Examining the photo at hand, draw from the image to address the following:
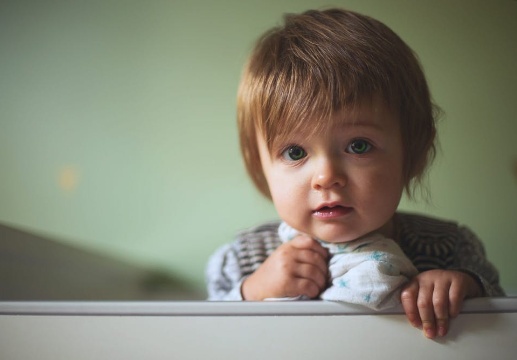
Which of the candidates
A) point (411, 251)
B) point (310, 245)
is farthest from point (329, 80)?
point (411, 251)

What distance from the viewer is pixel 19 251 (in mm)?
644

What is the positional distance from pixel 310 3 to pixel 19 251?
2.01ft

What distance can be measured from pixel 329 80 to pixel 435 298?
0.75ft

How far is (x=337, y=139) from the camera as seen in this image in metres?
0.42

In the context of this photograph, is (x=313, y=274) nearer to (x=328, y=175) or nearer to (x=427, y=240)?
(x=328, y=175)

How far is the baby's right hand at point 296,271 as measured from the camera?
1.48 ft

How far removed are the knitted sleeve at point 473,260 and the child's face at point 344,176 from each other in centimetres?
18

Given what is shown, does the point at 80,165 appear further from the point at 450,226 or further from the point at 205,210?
the point at 450,226

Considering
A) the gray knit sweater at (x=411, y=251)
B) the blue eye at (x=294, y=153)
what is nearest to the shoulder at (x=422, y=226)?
the gray knit sweater at (x=411, y=251)

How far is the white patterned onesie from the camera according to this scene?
0.36 meters

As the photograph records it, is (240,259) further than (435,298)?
Yes

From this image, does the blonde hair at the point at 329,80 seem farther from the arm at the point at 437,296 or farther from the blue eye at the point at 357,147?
the arm at the point at 437,296

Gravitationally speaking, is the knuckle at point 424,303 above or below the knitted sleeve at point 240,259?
above

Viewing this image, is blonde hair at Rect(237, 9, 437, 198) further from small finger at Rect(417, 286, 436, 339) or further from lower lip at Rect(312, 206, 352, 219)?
small finger at Rect(417, 286, 436, 339)
